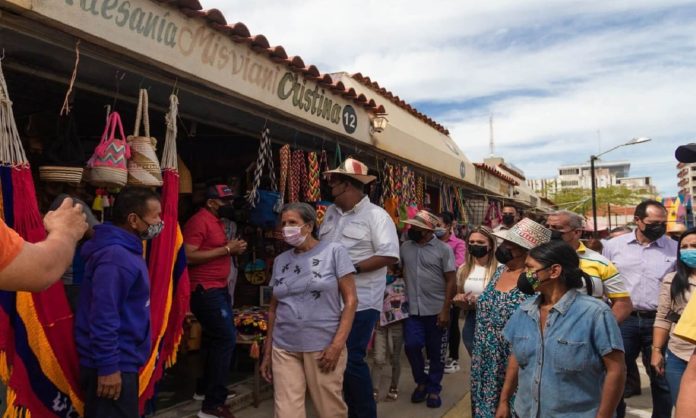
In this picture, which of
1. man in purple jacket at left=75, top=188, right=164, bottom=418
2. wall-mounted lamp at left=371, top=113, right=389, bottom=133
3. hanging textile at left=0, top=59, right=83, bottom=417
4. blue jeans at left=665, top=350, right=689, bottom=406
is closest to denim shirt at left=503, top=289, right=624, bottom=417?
blue jeans at left=665, top=350, right=689, bottom=406

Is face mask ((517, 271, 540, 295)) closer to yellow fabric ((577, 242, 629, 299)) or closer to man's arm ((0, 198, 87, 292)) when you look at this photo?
yellow fabric ((577, 242, 629, 299))

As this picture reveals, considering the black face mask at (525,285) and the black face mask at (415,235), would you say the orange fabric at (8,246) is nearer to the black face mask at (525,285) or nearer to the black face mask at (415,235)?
the black face mask at (525,285)

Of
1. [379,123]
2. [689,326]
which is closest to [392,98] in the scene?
[379,123]

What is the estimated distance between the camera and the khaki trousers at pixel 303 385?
3.37 meters

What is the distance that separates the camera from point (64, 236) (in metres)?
1.82

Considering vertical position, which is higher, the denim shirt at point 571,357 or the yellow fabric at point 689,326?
the yellow fabric at point 689,326

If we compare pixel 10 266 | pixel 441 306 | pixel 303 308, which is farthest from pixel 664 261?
pixel 10 266

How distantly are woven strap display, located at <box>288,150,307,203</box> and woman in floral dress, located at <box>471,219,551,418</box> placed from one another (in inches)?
97.0

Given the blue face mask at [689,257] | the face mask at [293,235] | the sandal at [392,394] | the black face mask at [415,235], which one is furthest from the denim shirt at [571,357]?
the sandal at [392,394]

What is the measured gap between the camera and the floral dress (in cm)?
335

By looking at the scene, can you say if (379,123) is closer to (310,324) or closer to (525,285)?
(310,324)

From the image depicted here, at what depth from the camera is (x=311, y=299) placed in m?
3.39

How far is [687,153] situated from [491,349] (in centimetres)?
185

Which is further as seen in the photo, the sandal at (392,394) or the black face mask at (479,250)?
the sandal at (392,394)
